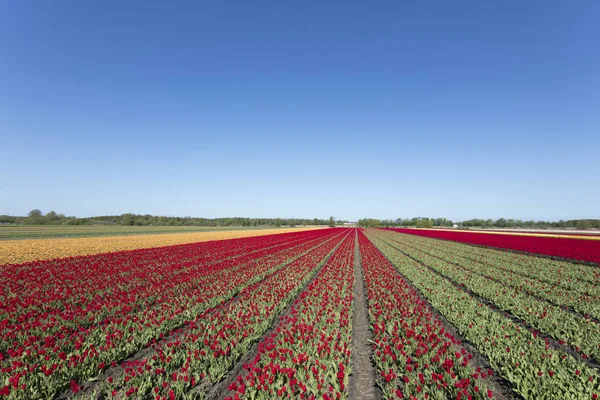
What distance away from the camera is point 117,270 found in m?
17.5

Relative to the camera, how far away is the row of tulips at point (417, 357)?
5352 millimetres

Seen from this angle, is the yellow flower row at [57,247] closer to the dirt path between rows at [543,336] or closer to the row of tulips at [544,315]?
the dirt path between rows at [543,336]

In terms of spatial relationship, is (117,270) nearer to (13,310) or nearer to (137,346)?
(13,310)

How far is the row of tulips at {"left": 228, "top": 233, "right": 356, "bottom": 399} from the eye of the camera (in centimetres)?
524

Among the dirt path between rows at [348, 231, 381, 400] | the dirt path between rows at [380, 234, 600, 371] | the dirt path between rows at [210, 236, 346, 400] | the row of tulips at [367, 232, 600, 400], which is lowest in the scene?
the dirt path between rows at [348, 231, 381, 400]

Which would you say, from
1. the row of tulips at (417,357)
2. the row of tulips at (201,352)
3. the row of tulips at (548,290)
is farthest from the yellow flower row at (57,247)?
the row of tulips at (548,290)

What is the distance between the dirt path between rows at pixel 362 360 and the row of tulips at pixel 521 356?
2.83 meters

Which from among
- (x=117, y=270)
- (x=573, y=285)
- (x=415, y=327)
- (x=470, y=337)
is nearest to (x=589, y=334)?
(x=470, y=337)

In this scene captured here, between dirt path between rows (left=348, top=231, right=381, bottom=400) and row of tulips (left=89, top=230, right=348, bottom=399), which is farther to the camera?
dirt path between rows (left=348, top=231, right=381, bottom=400)

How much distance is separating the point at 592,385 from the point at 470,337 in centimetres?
268

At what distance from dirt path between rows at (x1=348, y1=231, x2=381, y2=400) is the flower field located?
0.05 m

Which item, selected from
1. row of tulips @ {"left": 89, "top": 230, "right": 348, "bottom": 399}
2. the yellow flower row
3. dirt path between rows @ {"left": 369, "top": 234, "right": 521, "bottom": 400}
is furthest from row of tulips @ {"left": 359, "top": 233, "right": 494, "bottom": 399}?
the yellow flower row

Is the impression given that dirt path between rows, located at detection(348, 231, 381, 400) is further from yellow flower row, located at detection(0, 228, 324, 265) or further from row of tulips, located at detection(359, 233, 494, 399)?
yellow flower row, located at detection(0, 228, 324, 265)

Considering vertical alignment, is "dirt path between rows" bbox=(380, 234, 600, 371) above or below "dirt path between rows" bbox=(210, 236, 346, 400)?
above
